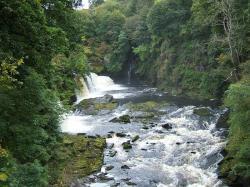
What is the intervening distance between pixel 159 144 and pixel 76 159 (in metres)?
5.58

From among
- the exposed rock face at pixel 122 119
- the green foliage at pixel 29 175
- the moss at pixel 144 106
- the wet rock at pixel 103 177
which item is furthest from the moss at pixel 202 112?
the green foliage at pixel 29 175

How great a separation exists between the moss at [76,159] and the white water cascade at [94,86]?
1779 centimetres

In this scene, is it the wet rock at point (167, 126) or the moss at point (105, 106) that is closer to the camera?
the wet rock at point (167, 126)

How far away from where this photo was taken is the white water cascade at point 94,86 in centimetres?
4356

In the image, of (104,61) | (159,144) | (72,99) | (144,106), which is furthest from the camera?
(104,61)

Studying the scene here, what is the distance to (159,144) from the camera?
78.5ft

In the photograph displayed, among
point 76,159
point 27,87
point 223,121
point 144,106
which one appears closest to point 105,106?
point 144,106

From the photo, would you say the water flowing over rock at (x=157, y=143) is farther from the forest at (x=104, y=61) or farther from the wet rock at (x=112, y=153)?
the forest at (x=104, y=61)

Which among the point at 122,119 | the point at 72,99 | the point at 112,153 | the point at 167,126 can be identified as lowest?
the point at 112,153

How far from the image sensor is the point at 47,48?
15.1 meters

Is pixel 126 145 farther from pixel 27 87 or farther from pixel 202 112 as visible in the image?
pixel 27 87

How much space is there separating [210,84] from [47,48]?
23481 millimetres

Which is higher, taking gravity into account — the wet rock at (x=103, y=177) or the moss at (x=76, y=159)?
the moss at (x=76, y=159)

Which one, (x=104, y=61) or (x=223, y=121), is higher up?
(x=104, y=61)
